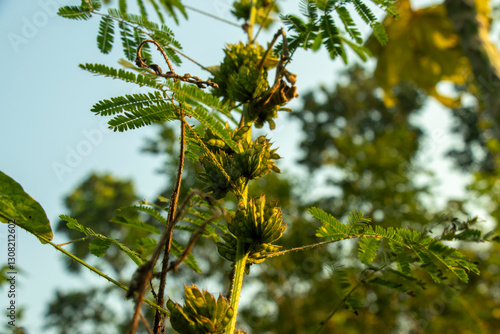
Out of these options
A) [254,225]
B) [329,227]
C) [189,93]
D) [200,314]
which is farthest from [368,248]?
[189,93]

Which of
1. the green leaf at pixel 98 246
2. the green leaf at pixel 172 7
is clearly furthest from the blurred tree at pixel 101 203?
the green leaf at pixel 98 246

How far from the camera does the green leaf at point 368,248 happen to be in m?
1.16

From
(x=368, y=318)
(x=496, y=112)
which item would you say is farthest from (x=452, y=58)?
(x=368, y=318)

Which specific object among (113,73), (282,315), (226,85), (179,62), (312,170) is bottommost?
(113,73)

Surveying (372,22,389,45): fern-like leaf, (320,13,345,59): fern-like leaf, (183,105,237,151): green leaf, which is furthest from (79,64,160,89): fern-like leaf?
(372,22,389,45): fern-like leaf

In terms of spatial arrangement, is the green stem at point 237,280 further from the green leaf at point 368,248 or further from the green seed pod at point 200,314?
the green leaf at point 368,248

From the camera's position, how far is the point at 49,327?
18.9m

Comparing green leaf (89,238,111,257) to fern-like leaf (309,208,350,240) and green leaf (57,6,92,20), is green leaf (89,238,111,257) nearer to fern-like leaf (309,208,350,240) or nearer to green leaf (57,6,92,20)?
fern-like leaf (309,208,350,240)

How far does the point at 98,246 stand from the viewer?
1.16 meters

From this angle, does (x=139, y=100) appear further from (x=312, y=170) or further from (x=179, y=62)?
(x=312, y=170)

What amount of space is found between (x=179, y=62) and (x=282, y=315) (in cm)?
948

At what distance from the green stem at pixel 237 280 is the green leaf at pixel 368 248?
428 mm

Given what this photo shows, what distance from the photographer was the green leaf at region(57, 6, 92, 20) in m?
1.40

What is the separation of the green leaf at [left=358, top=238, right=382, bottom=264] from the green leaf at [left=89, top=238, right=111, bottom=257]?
0.83 meters
